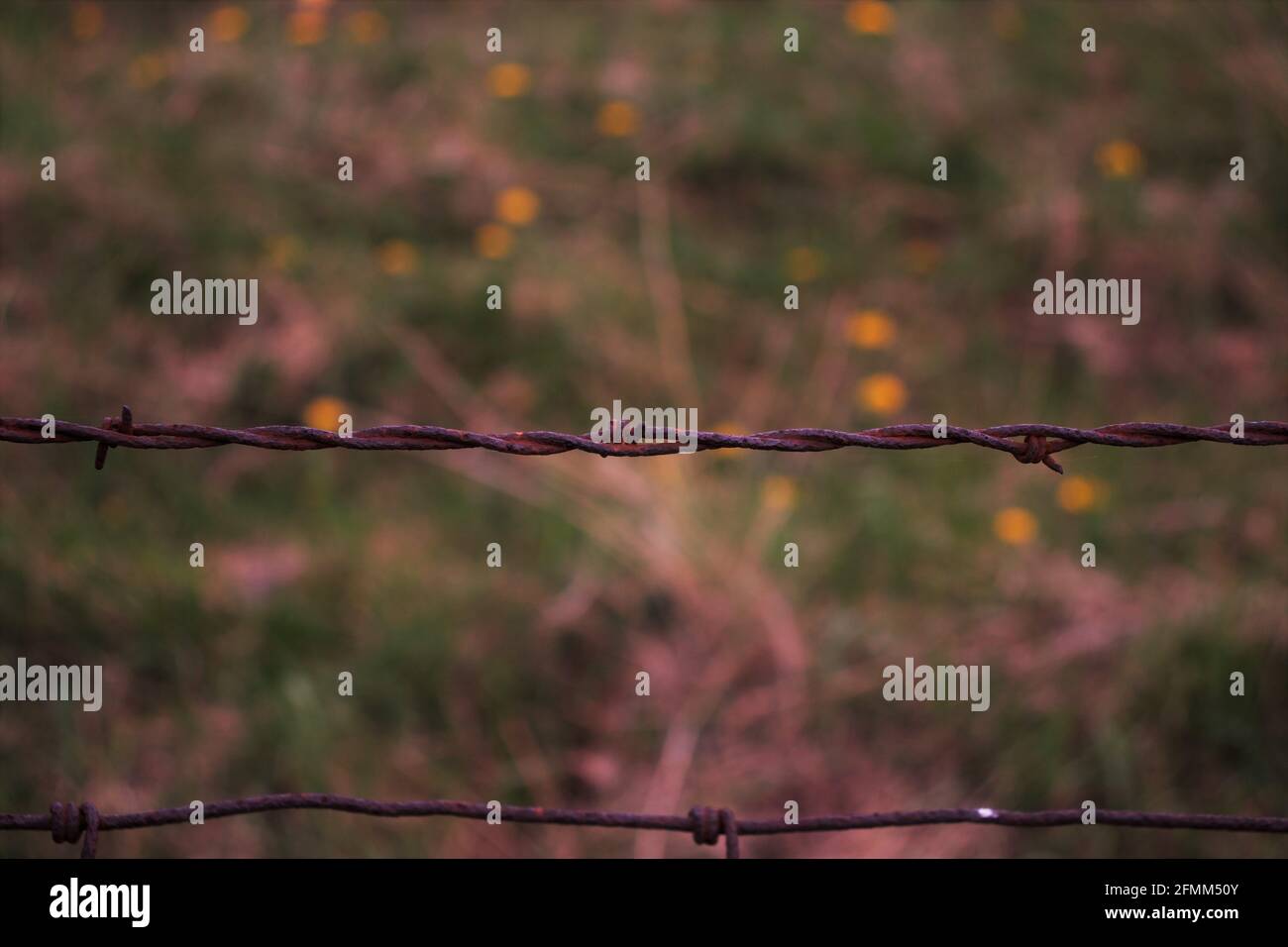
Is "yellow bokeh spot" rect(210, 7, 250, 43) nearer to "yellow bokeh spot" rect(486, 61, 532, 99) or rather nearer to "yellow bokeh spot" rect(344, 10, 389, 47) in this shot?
"yellow bokeh spot" rect(344, 10, 389, 47)

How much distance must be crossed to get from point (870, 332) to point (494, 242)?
1.25 metres

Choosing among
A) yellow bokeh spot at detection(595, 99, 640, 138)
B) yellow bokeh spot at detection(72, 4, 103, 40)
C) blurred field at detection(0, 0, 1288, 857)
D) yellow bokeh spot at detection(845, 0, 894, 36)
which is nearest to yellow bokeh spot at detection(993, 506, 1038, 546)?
blurred field at detection(0, 0, 1288, 857)

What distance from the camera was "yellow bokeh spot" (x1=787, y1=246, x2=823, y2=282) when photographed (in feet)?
12.1

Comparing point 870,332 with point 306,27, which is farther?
point 306,27

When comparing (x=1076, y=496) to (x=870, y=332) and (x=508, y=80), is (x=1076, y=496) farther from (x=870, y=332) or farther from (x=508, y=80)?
(x=508, y=80)

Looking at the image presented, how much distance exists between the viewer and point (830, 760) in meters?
2.34

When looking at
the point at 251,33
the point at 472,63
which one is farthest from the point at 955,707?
the point at 251,33

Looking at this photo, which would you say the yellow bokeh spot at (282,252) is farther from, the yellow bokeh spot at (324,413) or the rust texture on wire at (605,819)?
the rust texture on wire at (605,819)

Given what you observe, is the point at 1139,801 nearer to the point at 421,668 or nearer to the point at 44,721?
the point at 421,668

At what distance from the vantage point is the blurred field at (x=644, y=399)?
2314 mm

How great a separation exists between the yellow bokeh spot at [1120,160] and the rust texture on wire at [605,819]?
2.92m

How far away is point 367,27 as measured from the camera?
4637 millimetres

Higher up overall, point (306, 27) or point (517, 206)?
point (306, 27)

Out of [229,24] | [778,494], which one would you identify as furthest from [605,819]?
[229,24]
